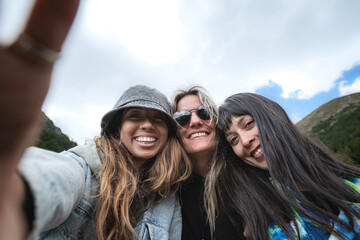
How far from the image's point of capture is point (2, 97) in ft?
0.85

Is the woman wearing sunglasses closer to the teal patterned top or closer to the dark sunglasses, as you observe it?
the dark sunglasses

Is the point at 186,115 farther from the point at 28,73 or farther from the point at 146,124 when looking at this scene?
the point at 28,73

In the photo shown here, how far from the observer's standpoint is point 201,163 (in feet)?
9.09

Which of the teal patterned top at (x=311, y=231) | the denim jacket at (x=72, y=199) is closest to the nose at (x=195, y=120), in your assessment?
the denim jacket at (x=72, y=199)

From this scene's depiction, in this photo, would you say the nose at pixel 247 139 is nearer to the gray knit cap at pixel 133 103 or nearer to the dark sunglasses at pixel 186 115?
the dark sunglasses at pixel 186 115

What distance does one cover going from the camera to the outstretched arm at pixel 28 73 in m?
0.26

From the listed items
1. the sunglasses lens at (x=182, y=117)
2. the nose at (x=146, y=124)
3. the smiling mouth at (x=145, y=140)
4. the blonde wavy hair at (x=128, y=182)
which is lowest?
the blonde wavy hair at (x=128, y=182)

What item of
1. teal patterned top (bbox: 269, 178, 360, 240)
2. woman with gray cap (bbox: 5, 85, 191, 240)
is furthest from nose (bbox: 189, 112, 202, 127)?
teal patterned top (bbox: 269, 178, 360, 240)

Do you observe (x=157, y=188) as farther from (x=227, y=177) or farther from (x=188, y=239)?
(x=227, y=177)

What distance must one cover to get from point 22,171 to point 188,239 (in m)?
2.22

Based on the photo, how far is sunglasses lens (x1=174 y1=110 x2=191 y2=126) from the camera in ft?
8.89

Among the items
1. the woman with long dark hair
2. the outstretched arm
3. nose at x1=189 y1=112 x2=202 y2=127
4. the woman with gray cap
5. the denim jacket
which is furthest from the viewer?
nose at x1=189 y1=112 x2=202 y2=127

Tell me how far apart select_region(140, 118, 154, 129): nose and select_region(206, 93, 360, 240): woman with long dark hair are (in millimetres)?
940

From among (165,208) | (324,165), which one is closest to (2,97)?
(165,208)
